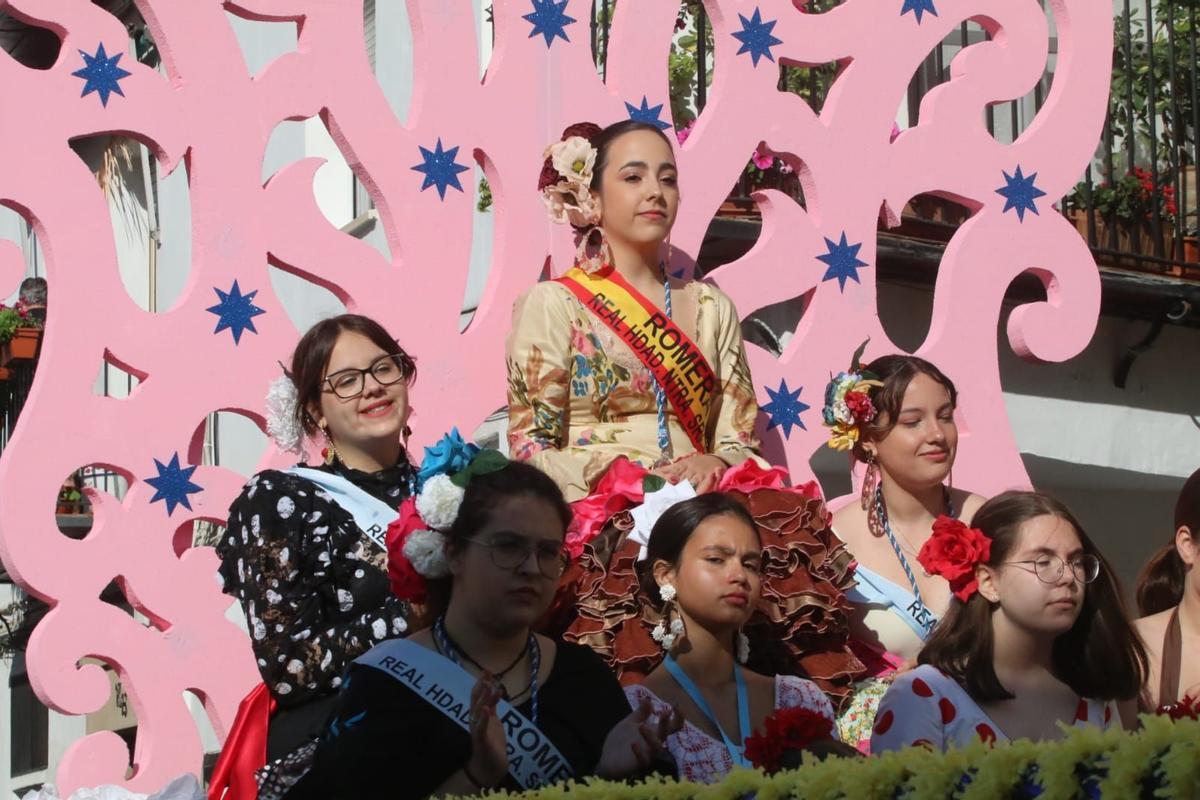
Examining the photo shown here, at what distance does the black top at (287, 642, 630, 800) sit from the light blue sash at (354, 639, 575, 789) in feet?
0.05

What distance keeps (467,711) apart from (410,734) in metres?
0.11

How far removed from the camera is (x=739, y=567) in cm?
486

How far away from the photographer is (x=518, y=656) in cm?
431

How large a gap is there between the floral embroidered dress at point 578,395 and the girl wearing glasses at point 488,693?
4.57 ft

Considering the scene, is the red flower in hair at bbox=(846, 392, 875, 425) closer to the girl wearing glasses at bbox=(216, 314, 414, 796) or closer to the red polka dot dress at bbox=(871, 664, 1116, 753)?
the girl wearing glasses at bbox=(216, 314, 414, 796)

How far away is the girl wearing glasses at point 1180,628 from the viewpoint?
17.4 feet

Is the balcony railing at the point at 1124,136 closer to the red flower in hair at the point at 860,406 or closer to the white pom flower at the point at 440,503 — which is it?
the red flower in hair at the point at 860,406

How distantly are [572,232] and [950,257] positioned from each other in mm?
1353

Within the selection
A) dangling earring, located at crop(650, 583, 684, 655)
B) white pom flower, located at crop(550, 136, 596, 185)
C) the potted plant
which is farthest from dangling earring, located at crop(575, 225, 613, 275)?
the potted plant

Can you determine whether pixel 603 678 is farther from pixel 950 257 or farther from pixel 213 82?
pixel 950 257

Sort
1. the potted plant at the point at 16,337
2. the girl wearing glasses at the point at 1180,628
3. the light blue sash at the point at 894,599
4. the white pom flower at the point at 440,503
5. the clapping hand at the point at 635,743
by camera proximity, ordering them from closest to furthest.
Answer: the clapping hand at the point at 635,743 < the white pom flower at the point at 440,503 < the girl wearing glasses at the point at 1180,628 < the light blue sash at the point at 894,599 < the potted plant at the point at 16,337

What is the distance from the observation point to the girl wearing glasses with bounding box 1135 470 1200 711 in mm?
5289

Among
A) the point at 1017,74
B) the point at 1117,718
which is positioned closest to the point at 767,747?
the point at 1117,718

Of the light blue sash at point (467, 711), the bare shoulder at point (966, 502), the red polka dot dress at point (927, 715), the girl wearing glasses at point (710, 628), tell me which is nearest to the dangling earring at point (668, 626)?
the girl wearing glasses at point (710, 628)
